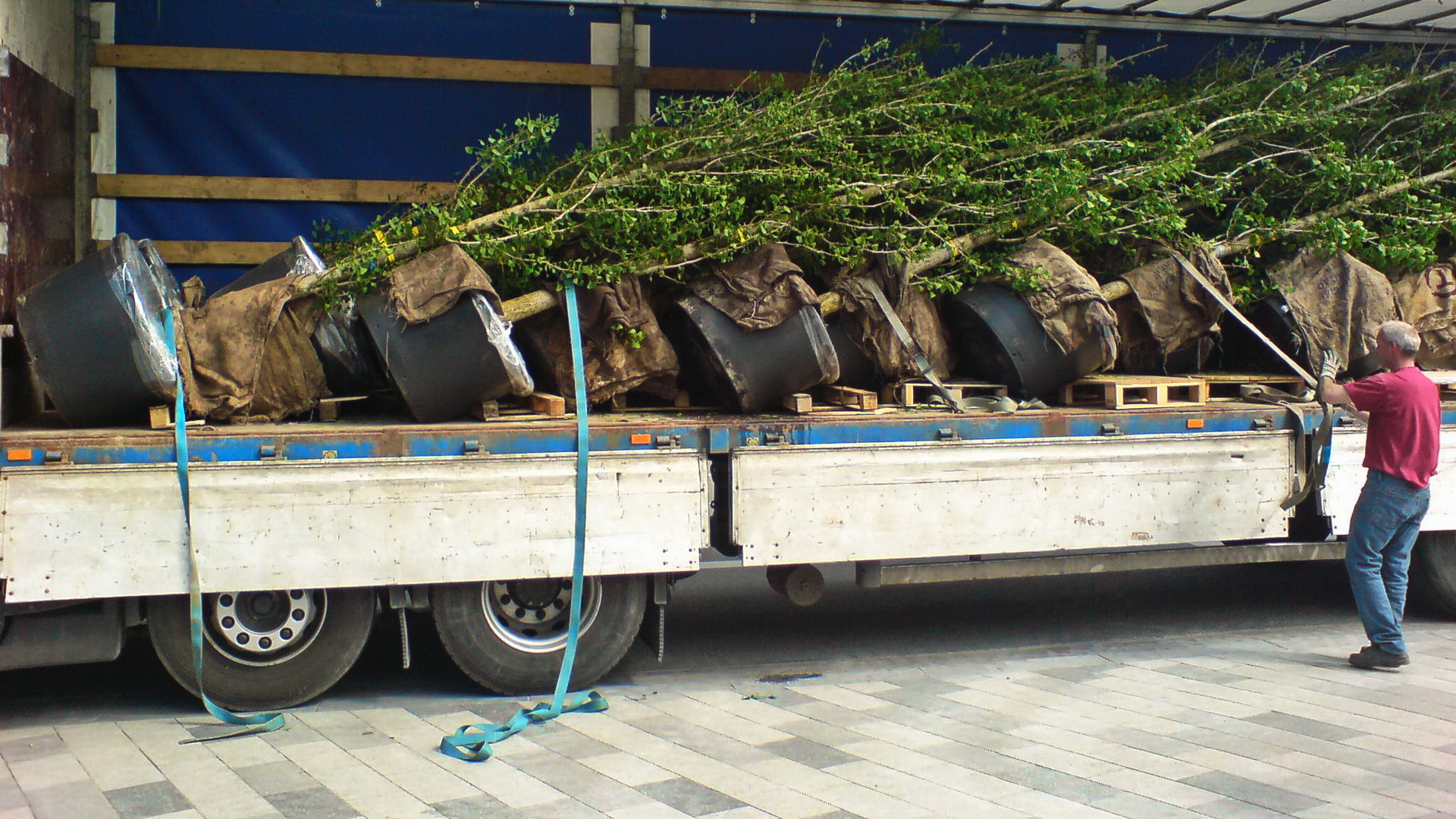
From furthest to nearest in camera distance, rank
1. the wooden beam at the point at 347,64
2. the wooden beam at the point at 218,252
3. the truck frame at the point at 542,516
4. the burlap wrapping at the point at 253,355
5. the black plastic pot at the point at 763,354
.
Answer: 1. the wooden beam at the point at 218,252
2. the wooden beam at the point at 347,64
3. the black plastic pot at the point at 763,354
4. the burlap wrapping at the point at 253,355
5. the truck frame at the point at 542,516

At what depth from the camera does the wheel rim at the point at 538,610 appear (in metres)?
6.70

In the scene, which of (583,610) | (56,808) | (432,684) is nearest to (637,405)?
(583,610)

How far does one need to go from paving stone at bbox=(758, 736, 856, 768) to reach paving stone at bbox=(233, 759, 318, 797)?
6.40 ft

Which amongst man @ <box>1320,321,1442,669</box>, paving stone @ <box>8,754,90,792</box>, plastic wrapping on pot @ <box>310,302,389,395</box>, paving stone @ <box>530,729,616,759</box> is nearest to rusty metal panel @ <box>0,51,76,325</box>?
plastic wrapping on pot @ <box>310,302,389,395</box>

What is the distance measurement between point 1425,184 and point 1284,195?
98 cm

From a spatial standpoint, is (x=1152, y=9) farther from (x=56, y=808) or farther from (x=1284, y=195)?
(x=56, y=808)

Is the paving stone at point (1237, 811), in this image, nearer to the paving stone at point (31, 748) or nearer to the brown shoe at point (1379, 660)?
the brown shoe at point (1379, 660)

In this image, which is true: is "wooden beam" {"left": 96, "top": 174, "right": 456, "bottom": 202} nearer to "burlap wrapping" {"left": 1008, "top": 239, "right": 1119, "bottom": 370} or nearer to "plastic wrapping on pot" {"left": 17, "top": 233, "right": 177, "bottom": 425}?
"plastic wrapping on pot" {"left": 17, "top": 233, "right": 177, "bottom": 425}

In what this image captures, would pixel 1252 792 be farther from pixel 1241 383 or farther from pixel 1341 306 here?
pixel 1341 306

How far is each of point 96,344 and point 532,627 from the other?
8.25 feet

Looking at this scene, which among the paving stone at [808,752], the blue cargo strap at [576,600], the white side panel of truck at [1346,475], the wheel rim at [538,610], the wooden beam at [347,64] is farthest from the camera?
the wooden beam at [347,64]

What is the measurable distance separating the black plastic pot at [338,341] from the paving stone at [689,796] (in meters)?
2.83

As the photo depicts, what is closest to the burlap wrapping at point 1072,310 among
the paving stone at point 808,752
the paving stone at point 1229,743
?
the paving stone at point 1229,743

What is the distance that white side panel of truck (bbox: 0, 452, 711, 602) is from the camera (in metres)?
5.87
